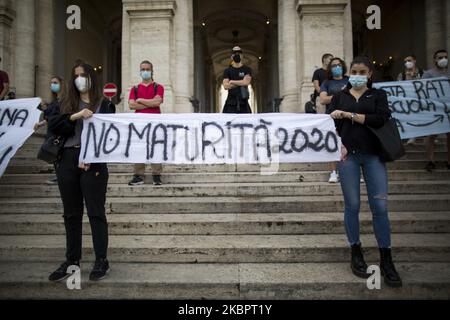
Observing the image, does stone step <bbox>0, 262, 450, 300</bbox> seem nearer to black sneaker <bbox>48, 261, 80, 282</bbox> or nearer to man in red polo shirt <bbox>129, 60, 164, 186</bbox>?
black sneaker <bbox>48, 261, 80, 282</bbox>

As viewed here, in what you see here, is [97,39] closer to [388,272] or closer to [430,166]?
[430,166]

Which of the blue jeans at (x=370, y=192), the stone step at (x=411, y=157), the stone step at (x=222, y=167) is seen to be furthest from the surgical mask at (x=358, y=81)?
the stone step at (x=411, y=157)

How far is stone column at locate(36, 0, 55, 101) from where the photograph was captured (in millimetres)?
11789

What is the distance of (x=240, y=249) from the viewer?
3.99 metres

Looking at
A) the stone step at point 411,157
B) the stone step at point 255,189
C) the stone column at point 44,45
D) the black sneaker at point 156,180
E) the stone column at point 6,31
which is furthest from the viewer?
the stone column at point 44,45

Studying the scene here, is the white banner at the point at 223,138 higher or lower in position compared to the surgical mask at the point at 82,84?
lower

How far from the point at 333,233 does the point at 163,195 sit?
9.14ft

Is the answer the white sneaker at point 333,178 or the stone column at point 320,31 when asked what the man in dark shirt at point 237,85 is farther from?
the stone column at point 320,31

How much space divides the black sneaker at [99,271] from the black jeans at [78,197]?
61 millimetres

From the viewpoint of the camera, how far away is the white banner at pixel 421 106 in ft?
20.5

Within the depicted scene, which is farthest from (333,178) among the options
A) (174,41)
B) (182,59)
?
(174,41)

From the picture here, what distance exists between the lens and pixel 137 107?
618 centimetres
